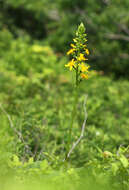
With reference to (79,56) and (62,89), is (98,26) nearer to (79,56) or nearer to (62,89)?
(62,89)

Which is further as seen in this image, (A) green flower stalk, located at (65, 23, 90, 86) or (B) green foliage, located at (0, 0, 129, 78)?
(B) green foliage, located at (0, 0, 129, 78)

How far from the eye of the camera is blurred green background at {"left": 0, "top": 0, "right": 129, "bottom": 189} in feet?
7.66

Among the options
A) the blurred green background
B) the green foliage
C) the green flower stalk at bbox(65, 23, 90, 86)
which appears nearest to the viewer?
the green flower stalk at bbox(65, 23, 90, 86)

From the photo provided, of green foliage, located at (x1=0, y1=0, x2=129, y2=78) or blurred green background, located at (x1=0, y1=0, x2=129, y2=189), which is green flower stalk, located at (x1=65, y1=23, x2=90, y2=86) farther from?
green foliage, located at (x1=0, y1=0, x2=129, y2=78)

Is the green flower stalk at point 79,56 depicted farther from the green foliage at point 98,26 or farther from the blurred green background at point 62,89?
the green foliage at point 98,26

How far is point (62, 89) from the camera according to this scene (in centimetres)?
482

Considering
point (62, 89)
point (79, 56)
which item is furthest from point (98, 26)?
point (79, 56)

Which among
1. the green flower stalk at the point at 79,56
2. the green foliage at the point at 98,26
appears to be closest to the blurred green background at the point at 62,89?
the green foliage at the point at 98,26

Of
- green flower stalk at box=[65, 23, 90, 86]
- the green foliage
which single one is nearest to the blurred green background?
the green foliage

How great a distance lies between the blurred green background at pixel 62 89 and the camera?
234 centimetres

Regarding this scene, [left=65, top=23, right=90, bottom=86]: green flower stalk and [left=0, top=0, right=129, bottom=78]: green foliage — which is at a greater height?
[left=0, top=0, right=129, bottom=78]: green foliage

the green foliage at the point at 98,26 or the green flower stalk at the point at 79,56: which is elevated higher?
the green foliage at the point at 98,26

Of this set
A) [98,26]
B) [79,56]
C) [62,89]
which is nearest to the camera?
[79,56]

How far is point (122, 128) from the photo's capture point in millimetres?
3572
